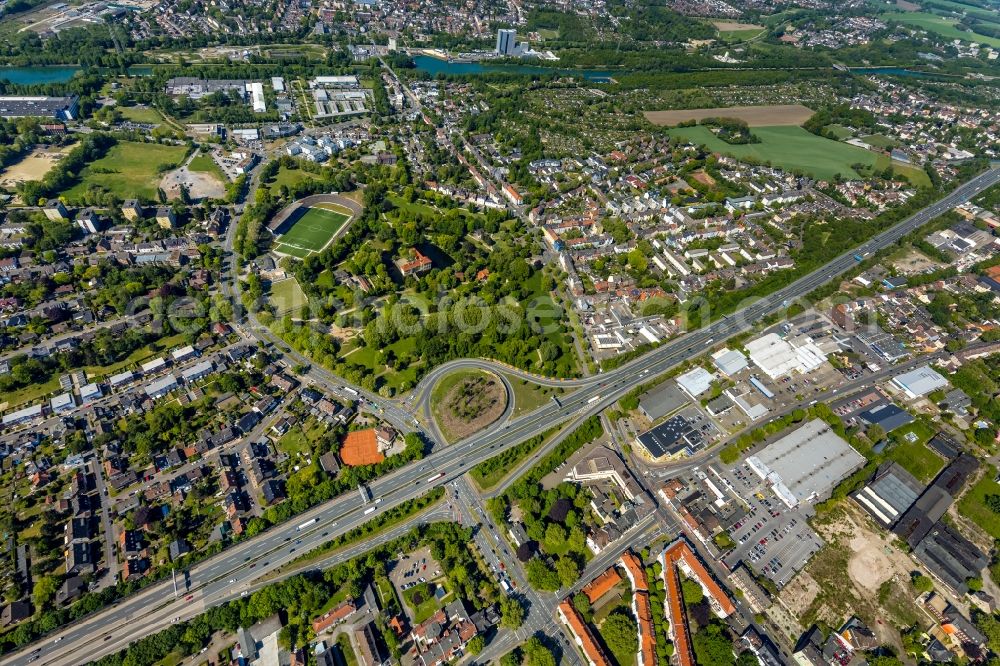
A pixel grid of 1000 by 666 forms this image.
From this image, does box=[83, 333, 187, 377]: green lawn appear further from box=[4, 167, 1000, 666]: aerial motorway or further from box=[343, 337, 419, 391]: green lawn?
box=[4, 167, 1000, 666]: aerial motorway

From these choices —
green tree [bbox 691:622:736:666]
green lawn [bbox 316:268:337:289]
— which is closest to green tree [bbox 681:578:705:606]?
green tree [bbox 691:622:736:666]

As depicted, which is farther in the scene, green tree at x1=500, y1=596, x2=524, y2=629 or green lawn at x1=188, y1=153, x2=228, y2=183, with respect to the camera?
green lawn at x1=188, y1=153, x2=228, y2=183

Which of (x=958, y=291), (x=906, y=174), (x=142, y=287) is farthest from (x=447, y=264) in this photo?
(x=906, y=174)

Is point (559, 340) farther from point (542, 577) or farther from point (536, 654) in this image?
point (536, 654)

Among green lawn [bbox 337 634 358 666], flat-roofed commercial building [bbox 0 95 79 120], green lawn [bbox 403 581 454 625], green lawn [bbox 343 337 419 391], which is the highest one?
flat-roofed commercial building [bbox 0 95 79 120]

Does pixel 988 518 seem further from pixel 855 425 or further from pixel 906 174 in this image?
pixel 906 174

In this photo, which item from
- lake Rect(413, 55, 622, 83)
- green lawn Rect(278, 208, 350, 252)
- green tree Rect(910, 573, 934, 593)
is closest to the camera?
green tree Rect(910, 573, 934, 593)

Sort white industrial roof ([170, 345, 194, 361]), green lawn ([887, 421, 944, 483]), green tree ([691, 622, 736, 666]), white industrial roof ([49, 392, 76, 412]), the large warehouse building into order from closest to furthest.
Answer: green tree ([691, 622, 736, 666]), the large warehouse building, white industrial roof ([49, 392, 76, 412]), green lawn ([887, 421, 944, 483]), white industrial roof ([170, 345, 194, 361])
